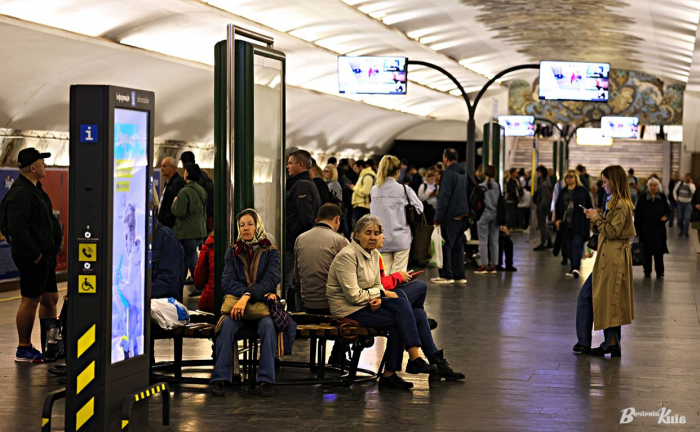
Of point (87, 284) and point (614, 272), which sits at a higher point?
point (87, 284)

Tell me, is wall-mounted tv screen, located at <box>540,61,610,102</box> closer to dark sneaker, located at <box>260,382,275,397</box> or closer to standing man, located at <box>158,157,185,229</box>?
Answer: standing man, located at <box>158,157,185,229</box>

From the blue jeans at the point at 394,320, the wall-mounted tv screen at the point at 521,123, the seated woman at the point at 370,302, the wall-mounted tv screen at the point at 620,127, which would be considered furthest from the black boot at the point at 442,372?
the wall-mounted tv screen at the point at 620,127

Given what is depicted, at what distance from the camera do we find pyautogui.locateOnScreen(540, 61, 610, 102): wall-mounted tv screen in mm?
22781

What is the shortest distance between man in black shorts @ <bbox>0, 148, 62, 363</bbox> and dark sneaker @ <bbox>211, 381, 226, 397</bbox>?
79.9 inches

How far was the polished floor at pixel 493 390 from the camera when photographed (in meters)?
6.87

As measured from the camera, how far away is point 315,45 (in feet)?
75.6

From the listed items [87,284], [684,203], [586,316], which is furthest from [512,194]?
[87,284]

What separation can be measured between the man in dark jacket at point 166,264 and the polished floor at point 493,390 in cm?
93

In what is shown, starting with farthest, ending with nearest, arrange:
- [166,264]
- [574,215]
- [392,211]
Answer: [574,215] → [392,211] → [166,264]

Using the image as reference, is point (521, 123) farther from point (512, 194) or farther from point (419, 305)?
point (419, 305)

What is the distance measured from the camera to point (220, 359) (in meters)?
7.62

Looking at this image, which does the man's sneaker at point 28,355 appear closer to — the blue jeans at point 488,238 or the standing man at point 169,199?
the standing man at point 169,199

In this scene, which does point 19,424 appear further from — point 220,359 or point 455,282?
point 455,282

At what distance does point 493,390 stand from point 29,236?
3950 millimetres
